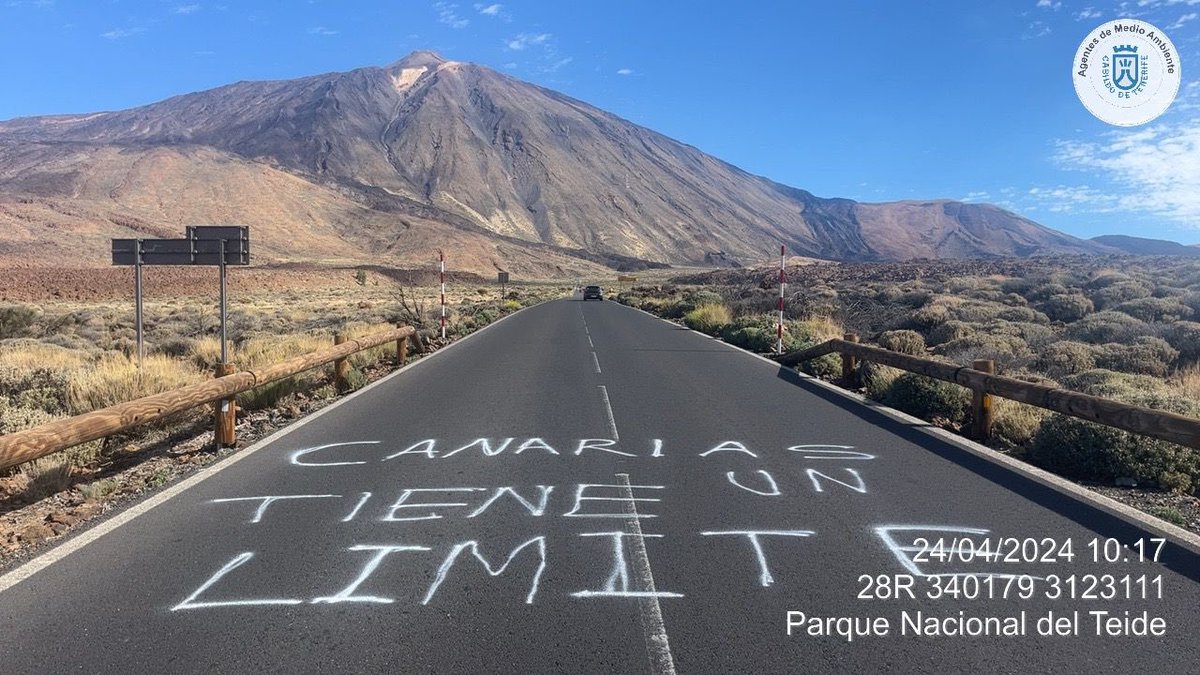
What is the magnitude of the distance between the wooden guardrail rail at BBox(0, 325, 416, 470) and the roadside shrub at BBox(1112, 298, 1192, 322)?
21.9 meters

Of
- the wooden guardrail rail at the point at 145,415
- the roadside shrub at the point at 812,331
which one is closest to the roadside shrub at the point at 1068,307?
the roadside shrub at the point at 812,331

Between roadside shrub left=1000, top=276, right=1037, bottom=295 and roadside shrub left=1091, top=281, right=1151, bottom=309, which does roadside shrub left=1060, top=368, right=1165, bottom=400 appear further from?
roadside shrub left=1000, top=276, right=1037, bottom=295

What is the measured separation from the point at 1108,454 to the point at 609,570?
520 centimetres

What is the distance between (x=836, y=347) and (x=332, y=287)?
71.8 m

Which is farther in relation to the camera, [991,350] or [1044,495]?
[991,350]

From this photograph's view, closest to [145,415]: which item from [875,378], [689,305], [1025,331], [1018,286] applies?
[875,378]

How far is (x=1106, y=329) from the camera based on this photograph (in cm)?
2006

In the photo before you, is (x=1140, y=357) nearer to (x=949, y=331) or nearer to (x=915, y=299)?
(x=949, y=331)

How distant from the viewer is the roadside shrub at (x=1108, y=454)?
7344 mm

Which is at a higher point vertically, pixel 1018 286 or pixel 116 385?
pixel 1018 286

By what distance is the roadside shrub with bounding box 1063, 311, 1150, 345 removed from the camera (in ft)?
63.4

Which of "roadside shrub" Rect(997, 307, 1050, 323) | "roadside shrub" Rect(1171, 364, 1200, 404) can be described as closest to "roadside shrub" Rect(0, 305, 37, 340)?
"roadside shrub" Rect(997, 307, 1050, 323)

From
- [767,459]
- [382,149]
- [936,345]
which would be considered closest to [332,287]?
[936,345]

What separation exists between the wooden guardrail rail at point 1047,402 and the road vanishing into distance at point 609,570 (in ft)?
2.66
